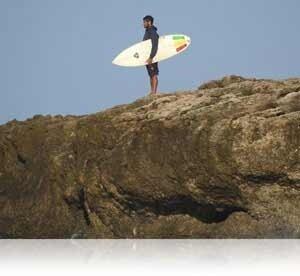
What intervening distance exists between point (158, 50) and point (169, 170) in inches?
321

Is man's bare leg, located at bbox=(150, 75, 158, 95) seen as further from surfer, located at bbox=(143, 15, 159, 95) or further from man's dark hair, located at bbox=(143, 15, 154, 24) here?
man's dark hair, located at bbox=(143, 15, 154, 24)

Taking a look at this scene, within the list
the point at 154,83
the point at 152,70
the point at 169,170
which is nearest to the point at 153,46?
the point at 152,70

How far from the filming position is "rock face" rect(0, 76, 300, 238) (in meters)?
15.6

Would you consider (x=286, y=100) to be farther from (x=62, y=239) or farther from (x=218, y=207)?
(x=62, y=239)

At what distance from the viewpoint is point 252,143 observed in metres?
15.6

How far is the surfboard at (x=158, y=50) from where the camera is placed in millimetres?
24016

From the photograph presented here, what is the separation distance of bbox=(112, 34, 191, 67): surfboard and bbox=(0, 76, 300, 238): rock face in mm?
3849

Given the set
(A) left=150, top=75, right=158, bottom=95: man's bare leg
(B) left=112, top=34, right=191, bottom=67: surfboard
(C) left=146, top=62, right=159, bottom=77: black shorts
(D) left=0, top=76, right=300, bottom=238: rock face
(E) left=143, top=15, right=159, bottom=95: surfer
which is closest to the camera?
(D) left=0, top=76, right=300, bottom=238: rock face

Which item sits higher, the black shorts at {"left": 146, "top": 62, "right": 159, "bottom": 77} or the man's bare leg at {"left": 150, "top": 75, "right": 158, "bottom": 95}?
the black shorts at {"left": 146, "top": 62, "right": 159, "bottom": 77}

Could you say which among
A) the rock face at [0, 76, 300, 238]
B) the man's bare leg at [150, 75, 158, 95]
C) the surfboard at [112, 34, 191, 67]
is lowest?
the rock face at [0, 76, 300, 238]

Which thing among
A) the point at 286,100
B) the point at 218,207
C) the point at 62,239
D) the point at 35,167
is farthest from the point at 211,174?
the point at 35,167

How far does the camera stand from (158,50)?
24281 millimetres

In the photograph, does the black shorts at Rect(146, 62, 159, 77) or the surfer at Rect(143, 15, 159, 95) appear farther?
the black shorts at Rect(146, 62, 159, 77)

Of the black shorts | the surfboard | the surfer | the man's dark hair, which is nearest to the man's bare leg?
the surfer
